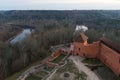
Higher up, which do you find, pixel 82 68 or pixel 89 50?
pixel 89 50

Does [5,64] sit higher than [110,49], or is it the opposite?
[110,49]

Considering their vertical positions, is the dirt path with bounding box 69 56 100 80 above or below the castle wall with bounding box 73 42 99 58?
below

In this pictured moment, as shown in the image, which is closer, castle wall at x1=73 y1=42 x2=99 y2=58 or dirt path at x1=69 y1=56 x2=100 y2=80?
dirt path at x1=69 y1=56 x2=100 y2=80

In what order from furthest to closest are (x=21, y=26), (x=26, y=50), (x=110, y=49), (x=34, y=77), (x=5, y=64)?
(x=21, y=26) → (x=26, y=50) → (x=5, y=64) → (x=34, y=77) → (x=110, y=49)

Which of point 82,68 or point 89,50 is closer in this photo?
point 82,68

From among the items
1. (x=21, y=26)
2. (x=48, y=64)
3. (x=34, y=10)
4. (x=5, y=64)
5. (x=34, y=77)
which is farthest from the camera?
(x=34, y=10)

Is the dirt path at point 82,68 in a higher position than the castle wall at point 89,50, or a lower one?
lower

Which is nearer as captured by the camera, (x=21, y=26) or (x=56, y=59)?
(x=56, y=59)

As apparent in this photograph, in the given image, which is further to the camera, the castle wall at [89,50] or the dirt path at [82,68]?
the castle wall at [89,50]

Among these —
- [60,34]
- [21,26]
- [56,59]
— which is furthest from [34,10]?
[56,59]

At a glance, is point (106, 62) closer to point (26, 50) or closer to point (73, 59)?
point (73, 59)

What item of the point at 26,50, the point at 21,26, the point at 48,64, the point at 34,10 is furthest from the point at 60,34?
the point at 34,10
